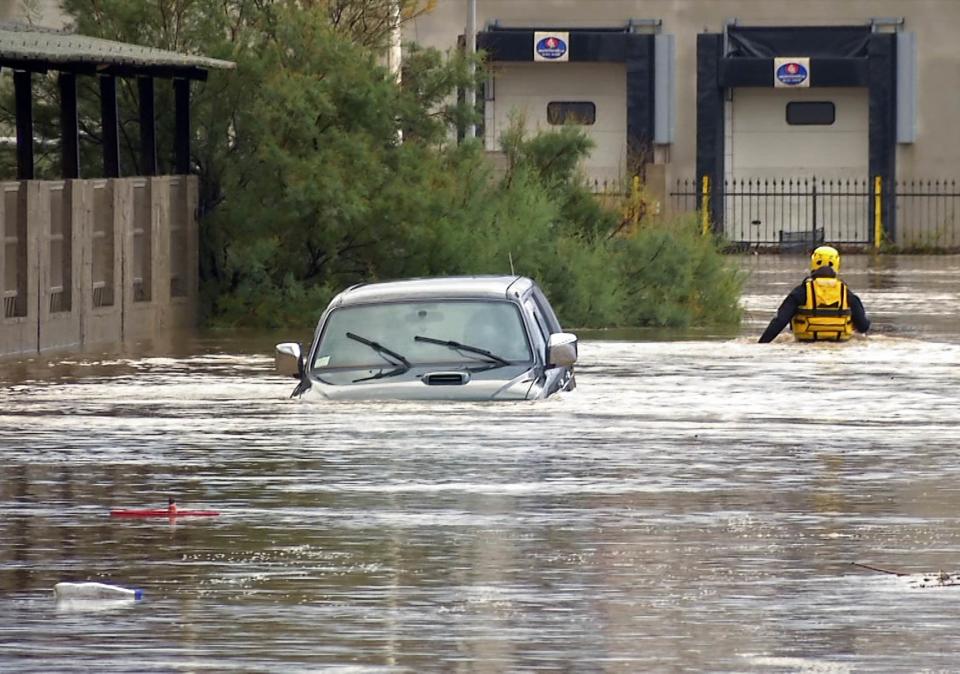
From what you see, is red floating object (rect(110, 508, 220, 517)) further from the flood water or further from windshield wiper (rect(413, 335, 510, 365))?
windshield wiper (rect(413, 335, 510, 365))

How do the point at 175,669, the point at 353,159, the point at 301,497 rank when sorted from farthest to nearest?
1. the point at 353,159
2. the point at 301,497
3. the point at 175,669

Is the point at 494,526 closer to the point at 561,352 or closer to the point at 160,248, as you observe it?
the point at 561,352

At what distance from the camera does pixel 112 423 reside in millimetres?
19578

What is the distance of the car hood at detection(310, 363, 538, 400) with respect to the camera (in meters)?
17.9

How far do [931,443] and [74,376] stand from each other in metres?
9.18

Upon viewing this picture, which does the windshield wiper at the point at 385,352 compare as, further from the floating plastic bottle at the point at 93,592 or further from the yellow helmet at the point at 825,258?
the yellow helmet at the point at 825,258

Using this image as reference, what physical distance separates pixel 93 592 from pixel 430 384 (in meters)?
7.08

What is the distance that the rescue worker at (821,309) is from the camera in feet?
82.0

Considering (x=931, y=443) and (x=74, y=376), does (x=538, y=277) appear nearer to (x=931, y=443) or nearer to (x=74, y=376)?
(x=74, y=376)

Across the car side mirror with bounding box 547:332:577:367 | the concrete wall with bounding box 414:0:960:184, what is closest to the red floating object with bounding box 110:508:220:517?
the car side mirror with bounding box 547:332:577:367

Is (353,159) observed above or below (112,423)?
above

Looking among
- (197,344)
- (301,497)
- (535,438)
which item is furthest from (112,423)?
(197,344)

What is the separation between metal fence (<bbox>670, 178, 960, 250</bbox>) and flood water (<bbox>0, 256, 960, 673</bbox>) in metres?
33.5

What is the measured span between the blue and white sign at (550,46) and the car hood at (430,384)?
133ft
